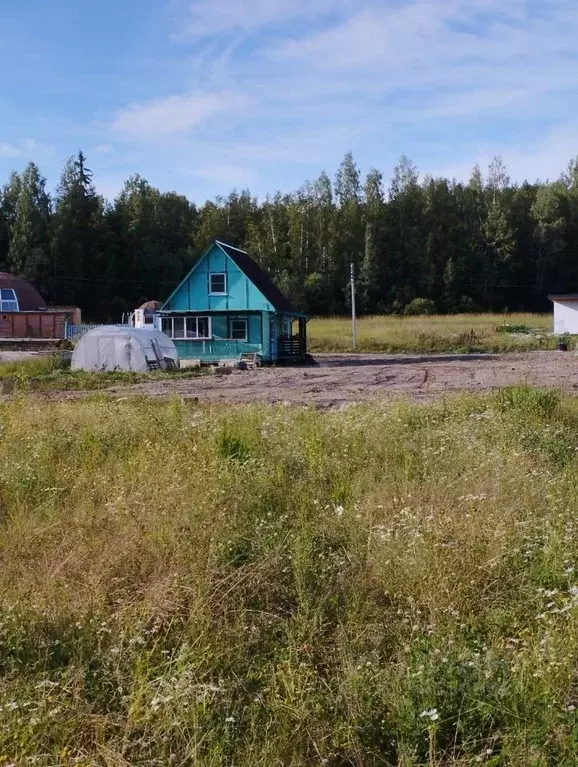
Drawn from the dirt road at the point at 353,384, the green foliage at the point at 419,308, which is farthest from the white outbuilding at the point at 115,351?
the green foliage at the point at 419,308

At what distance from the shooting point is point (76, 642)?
4.18 meters

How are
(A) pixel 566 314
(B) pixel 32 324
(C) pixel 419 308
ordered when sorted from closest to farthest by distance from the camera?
(A) pixel 566 314 < (B) pixel 32 324 < (C) pixel 419 308

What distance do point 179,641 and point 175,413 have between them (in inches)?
222

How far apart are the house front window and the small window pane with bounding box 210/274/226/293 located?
1.42m

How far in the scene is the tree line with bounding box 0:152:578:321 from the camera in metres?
70.2

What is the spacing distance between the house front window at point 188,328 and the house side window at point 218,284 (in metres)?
1.32

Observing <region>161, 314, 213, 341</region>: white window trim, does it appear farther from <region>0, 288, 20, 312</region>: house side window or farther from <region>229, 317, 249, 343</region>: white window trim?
<region>0, 288, 20, 312</region>: house side window

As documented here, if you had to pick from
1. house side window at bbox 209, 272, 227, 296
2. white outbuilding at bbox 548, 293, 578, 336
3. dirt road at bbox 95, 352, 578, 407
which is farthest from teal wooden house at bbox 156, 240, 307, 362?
white outbuilding at bbox 548, 293, 578, 336

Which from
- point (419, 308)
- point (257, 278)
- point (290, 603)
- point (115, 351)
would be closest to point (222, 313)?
point (257, 278)

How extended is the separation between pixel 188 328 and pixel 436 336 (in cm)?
1627

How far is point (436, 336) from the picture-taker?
145 ft

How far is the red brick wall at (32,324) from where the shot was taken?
5238 centimetres

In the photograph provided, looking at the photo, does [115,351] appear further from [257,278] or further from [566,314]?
[566,314]

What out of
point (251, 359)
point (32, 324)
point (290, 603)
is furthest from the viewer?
point (32, 324)
